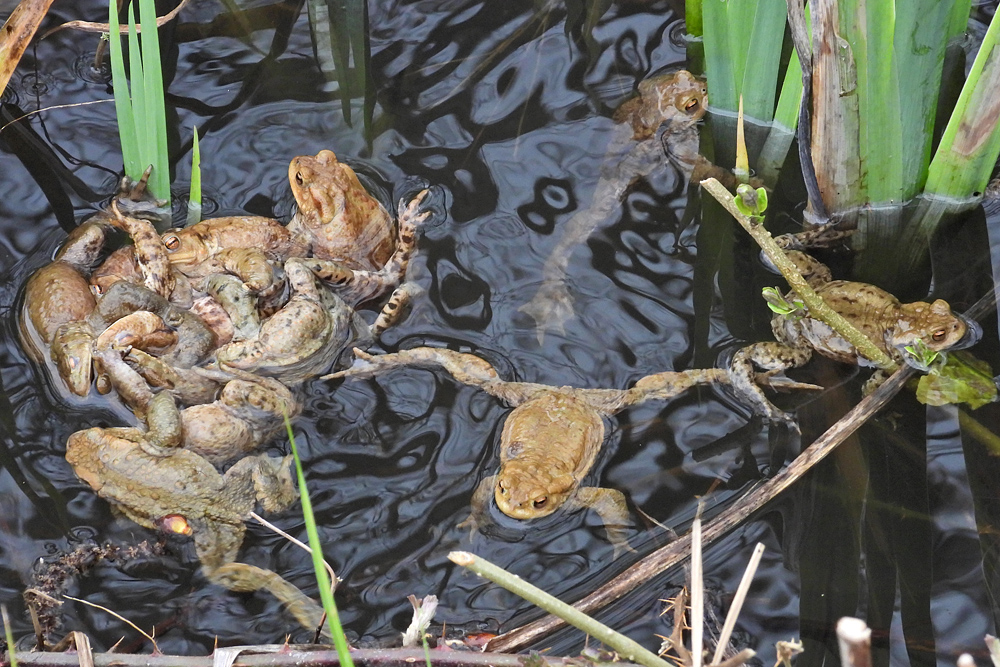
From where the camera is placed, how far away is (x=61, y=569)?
3.65 metres

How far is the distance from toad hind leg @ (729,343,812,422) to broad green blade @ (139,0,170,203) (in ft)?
11.6

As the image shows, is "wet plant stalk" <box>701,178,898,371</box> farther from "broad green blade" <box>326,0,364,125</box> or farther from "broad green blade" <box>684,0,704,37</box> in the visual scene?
"broad green blade" <box>326,0,364,125</box>

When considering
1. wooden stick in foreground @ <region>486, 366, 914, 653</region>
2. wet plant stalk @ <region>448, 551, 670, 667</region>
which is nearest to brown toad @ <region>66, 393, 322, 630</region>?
wooden stick in foreground @ <region>486, 366, 914, 653</region>

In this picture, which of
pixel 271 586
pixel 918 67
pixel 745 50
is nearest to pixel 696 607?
pixel 271 586

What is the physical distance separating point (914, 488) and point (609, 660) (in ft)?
6.28

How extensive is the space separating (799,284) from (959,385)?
51.7 inches

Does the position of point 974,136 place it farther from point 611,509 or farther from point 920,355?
point 611,509

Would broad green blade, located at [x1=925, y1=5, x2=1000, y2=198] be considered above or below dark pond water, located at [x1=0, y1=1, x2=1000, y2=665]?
above

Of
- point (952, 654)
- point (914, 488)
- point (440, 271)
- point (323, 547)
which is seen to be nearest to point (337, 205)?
point (440, 271)

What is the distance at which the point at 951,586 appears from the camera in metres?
3.62

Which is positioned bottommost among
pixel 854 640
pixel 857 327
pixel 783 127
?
pixel 857 327

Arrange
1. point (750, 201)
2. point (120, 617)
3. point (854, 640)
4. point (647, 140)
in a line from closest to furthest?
point (854, 640) → point (750, 201) → point (120, 617) → point (647, 140)

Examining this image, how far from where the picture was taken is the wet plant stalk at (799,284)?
3.14 metres

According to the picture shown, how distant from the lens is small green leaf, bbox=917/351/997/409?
4180mm
